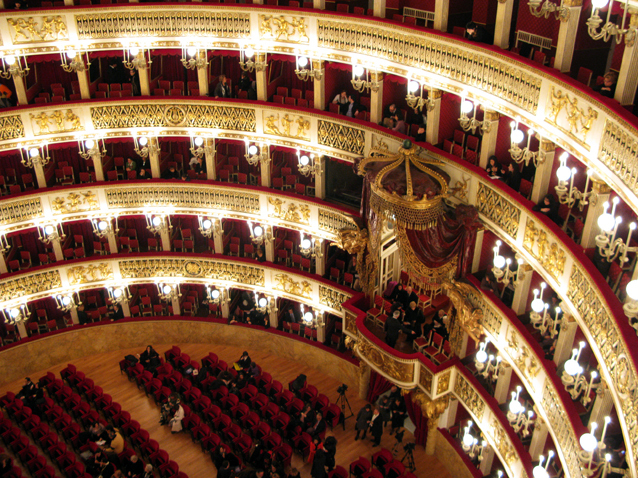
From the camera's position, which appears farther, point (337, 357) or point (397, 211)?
point (337, 357)

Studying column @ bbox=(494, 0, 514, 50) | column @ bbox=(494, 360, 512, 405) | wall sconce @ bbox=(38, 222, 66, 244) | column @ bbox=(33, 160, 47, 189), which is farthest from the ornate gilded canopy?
wall sconce @ bbox=(38, 222, 66, 244)

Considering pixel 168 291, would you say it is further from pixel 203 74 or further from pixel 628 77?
pixel 628 77

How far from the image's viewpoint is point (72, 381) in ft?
93.0

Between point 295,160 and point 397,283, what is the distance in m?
6.62

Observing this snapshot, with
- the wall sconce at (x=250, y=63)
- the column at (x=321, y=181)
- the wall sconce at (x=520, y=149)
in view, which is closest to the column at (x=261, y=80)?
the wall sconce at (x=250, y=63)

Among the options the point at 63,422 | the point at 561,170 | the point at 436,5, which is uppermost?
the point at 436,5

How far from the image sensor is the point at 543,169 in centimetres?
1839

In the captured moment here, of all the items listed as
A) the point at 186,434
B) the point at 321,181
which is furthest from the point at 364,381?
the point at 321,181

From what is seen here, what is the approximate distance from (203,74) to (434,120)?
903 cm

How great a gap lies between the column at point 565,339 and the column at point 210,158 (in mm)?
14834

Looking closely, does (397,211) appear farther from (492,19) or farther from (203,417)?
(203,417)

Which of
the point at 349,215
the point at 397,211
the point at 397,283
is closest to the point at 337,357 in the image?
the point at 397,283

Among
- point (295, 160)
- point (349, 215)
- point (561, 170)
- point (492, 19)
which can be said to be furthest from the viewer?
point (295, 160)

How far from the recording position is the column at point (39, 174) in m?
26.7
